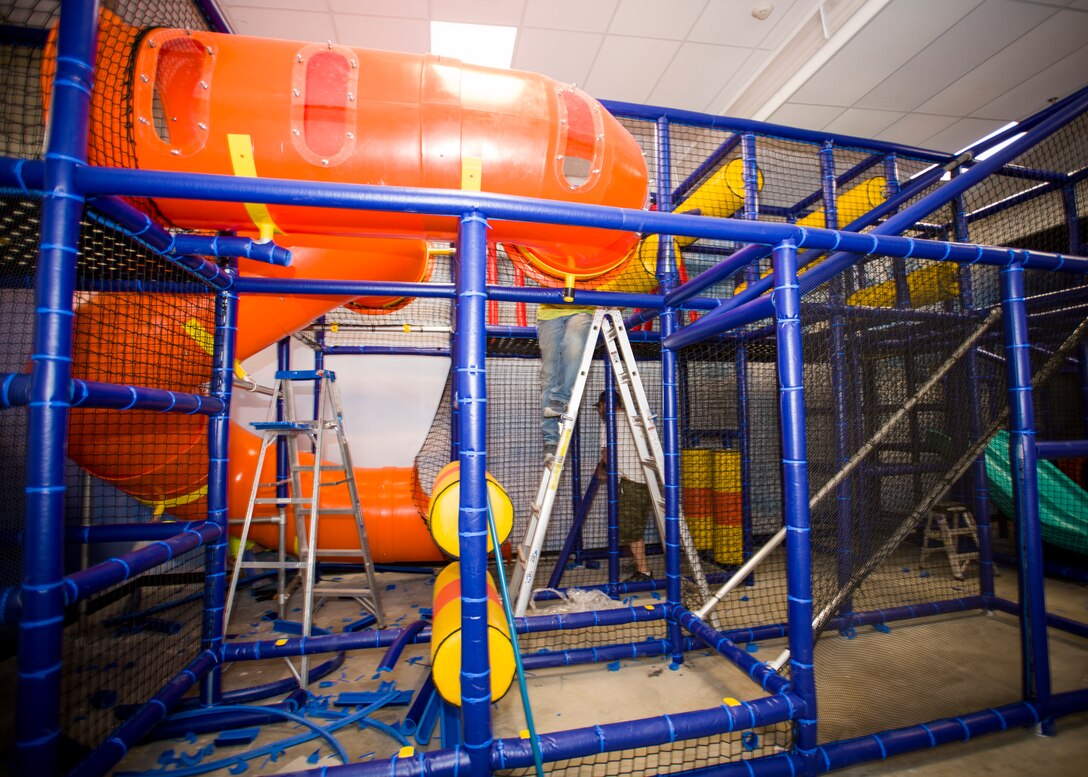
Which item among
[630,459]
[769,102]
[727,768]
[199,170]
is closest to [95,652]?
[199,170]

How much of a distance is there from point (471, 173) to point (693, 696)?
268cm

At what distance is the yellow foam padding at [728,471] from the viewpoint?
4.36m

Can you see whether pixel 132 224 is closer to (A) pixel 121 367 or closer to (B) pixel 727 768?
(A) pixel 121 367

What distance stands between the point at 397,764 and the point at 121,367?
266 cm

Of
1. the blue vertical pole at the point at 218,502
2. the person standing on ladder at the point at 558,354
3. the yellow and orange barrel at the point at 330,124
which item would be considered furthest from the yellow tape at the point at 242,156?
the person standing on ladder at the point at 558,354

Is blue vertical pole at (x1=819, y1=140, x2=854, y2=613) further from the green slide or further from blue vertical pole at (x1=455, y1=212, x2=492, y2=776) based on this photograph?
A: blue vertical pole at (x1=455, y1=212, x2=492, y2=776)

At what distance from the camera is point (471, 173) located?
169cm

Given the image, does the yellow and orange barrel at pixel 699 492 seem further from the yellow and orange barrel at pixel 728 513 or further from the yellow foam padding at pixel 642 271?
the yellow foam padding at pixel 642 271

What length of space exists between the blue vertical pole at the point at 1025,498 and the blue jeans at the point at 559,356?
2.09m

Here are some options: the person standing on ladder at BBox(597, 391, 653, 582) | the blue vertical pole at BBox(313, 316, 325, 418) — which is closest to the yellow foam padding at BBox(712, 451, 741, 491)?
the person standing on ladder at BBox(597, 391, 653, 582)

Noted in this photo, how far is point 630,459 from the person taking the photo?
4840mm

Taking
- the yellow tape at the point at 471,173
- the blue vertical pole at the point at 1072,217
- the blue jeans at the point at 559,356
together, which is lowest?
the blue jeans at the point at 559,356

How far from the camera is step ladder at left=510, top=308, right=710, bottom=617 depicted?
262cm

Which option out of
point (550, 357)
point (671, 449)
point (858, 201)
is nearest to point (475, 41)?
point (550, 357)
